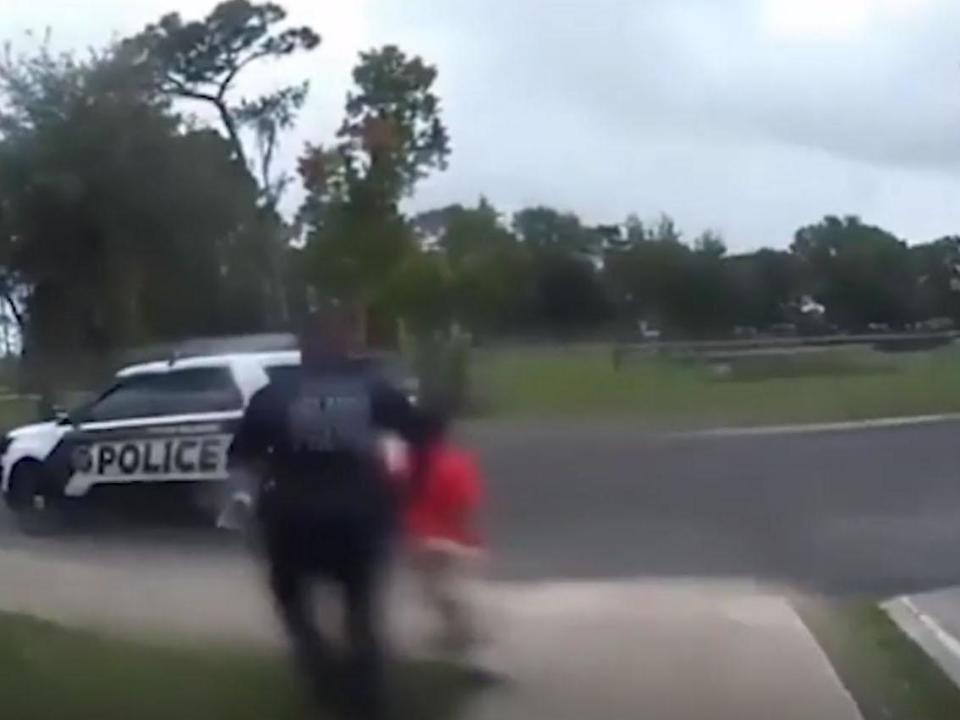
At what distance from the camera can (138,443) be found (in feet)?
45.2

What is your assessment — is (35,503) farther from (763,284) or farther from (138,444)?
(763,284)

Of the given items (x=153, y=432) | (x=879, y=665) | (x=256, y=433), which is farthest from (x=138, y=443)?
(x=256, y=433)

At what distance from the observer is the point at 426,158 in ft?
32.9

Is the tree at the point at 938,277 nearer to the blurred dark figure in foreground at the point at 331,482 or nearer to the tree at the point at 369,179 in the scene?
the tree at the point at 369,179

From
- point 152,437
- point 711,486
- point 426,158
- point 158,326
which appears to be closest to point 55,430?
point 152,437

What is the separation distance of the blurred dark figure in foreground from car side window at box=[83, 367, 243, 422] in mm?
2910

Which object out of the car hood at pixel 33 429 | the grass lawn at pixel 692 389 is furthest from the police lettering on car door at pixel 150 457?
the grass lawn at pixel 692 389

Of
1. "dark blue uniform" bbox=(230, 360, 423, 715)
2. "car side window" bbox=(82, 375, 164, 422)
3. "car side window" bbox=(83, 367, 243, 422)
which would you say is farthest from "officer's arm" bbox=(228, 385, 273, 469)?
"car side window" bbox=(82, 375, 164, 422)

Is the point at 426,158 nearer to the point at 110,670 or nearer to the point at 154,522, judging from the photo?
the point at 110,670

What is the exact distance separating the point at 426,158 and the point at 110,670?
2383mm

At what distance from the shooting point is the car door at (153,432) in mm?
12398

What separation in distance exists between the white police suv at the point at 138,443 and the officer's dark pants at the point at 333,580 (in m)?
1.82

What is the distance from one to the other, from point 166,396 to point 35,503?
192cm

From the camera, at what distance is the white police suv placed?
12258 mm
